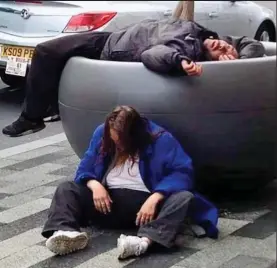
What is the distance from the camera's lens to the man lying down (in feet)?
16.3

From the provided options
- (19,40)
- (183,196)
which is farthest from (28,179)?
Answer: (19,40)

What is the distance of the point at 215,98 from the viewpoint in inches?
195

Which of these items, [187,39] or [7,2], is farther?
[7,2]

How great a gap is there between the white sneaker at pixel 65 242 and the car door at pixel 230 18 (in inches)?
170

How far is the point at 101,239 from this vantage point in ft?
15.8

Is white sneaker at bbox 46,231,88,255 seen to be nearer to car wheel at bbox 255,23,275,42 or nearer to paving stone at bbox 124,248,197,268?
paving stone at bbox 124,248,197,268

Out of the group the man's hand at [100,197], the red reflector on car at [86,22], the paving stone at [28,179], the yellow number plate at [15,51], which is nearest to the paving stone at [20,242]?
the man's hand at [100,197]

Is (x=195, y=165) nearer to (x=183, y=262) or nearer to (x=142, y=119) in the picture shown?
(x=142, y=119)

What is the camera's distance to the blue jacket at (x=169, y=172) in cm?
474

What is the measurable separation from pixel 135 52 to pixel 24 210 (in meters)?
1.20

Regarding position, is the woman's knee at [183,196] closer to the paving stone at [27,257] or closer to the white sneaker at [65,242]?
the white sneaker at [65,242]

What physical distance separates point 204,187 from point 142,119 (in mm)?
752

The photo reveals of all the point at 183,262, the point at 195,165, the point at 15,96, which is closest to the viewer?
the point at 183,262

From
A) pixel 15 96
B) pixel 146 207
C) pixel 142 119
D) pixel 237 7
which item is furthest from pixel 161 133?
pixel 237 7
